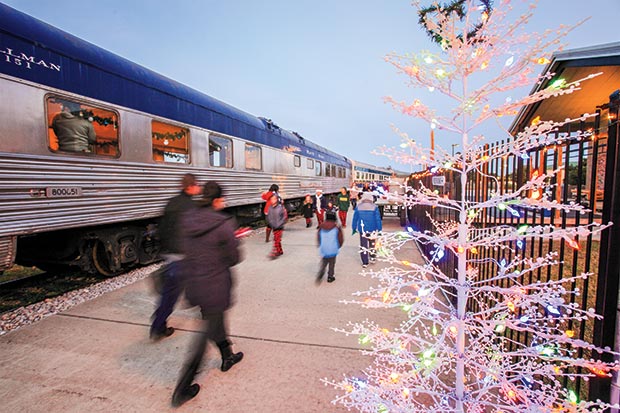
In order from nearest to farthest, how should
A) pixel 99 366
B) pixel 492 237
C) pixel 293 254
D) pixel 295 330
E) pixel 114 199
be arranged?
pixel 492 237 < pixel 99 366 < pixel 295 330 < pixel 114 199 < pixel 293 254

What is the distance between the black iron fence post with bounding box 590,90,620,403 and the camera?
1.71 meters

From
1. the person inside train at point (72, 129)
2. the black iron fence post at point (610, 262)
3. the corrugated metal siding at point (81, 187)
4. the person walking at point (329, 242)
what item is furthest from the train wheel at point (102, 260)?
the black iron fence post at point (610, 262)

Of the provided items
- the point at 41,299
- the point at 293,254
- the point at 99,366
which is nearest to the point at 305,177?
the point at 293,254

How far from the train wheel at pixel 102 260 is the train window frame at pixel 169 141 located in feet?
5.97

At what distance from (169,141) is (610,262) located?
6.55 meters

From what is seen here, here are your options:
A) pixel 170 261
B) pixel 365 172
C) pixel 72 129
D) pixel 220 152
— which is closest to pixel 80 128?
pixel 72 129

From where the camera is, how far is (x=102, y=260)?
18.4ft

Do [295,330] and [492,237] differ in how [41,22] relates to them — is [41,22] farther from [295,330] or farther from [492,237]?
[492,237]

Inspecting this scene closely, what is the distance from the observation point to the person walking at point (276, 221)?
21.6ft

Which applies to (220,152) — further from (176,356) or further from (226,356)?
(226,356)

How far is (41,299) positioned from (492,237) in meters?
5.90

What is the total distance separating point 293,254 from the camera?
694 cm

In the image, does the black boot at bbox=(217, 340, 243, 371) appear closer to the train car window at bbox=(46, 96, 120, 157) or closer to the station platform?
the station platform

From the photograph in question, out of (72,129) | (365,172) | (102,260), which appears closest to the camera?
(72,129)
